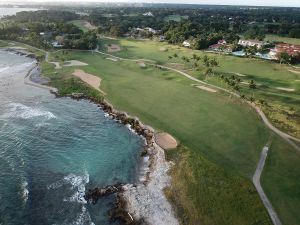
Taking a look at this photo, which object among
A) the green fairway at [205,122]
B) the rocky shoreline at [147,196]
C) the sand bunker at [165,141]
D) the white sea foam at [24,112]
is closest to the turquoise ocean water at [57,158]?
the white sea foam at [24,112]

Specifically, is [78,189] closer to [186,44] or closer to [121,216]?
[121,216]

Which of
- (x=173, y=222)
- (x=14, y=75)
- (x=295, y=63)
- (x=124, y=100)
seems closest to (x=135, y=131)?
(x=124, y=100)

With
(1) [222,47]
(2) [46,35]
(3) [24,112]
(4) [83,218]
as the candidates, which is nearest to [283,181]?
(4) [83,218]

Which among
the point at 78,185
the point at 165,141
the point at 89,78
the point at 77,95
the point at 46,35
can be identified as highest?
the point at 78,185

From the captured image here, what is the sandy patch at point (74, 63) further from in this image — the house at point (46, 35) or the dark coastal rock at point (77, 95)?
the house at point (46, 35)

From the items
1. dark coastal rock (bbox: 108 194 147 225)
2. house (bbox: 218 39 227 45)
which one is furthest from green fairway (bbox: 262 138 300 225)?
house (bbox: 218 39 227 45)

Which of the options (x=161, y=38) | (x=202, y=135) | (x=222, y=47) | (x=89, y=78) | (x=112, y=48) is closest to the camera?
(x=202, y=135)

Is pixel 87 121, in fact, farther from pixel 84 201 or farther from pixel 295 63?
pixel 295 63
